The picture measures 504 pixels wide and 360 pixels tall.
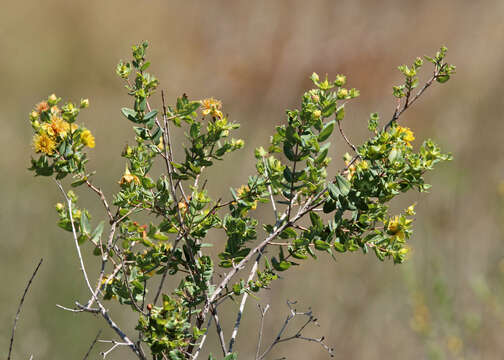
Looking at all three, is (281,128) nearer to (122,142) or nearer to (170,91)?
(122,142)

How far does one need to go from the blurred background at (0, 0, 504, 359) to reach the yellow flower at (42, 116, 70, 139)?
3.85 feet

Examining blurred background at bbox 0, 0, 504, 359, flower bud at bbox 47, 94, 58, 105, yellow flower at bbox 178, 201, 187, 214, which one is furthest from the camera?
blurred background at bbox 0, 0, 504, 359

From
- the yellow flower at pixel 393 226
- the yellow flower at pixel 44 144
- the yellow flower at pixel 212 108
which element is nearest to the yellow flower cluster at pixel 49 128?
the yellow flower at pixel 44 144

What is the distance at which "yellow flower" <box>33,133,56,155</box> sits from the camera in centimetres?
89

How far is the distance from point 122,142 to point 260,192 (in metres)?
3.00

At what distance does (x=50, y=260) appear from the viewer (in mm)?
2801

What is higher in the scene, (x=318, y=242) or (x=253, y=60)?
(x=253, y=60)

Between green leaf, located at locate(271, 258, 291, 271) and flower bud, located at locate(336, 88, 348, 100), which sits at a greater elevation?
flower bud, located at locate(336, 88, 348, 100)

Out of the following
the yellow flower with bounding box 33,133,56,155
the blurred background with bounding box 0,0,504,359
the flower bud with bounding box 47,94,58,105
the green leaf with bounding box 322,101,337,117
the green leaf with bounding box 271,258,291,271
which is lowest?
the yellow flower with bounding box 33,133,56,155

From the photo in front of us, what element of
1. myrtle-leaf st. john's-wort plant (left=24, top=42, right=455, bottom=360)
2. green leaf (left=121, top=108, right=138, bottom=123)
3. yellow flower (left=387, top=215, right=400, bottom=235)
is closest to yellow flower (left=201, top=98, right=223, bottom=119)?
myrtle-leaf st. john's-wort plant (left=24, top=42, right=455, bottom=360)

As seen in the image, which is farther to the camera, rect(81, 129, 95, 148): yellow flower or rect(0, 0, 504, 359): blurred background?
rect(0, 0, 504, 359): blurred background

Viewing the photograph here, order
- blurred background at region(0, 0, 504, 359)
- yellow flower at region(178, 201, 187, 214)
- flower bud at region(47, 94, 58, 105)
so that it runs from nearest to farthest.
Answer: flower bud at region(47, 94, 58, 105)
yellow flower at region(178, 201, 187, 214)
blurred background at region(0, 0, 504, 359)

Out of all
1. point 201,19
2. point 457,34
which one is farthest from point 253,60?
point 457,34

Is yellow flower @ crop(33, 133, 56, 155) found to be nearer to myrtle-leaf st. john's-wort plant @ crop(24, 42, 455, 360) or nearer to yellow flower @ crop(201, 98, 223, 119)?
myrtle-leaf st. john's-wort plant @ crop(24, 42, 455, 360)
